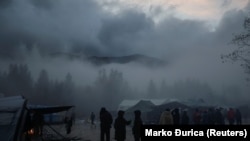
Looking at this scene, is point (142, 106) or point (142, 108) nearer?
point (142, 108)

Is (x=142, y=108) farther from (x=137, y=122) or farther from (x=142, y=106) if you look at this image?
(x=137, y=122)

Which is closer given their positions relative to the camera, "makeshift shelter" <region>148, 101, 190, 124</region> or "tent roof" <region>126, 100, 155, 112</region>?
"makeshift shelter" <region>148, 101, 190, 124</region>

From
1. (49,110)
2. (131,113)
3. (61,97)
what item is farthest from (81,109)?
(49,110)

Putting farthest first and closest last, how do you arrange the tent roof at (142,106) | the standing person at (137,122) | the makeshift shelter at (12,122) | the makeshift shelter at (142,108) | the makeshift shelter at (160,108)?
the tent roof at (142,106) → the makeshift shelter at (142,108) → the makeshift shelter at (160,108) → the standing person at (137,122) → the makeshift shelter at (12,122)

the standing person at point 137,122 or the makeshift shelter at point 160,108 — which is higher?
the makeshift shelter at point 160,108

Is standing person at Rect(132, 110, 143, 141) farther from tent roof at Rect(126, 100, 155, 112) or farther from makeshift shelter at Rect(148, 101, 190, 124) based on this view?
tent roof at Rect(126, 100, 155, 112)

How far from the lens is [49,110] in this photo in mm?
14641

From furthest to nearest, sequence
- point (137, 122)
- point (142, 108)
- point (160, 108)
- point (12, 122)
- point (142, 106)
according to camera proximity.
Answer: point (142, 106) → point (142, 108) → point (160, 108) → point (137, 122) → point (12, 122)

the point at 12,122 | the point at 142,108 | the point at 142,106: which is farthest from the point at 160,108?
the point at 12,122

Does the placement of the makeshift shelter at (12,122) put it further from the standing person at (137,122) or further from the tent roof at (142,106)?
the tent roof at (142,106)

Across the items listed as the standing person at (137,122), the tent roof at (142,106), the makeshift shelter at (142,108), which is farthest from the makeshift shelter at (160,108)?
the standing person at (137,122)

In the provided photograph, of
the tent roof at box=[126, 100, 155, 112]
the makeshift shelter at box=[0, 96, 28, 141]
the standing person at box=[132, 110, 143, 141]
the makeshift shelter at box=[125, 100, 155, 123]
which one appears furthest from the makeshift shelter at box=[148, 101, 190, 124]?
the makeshift shelter at box=[0, 96, 28, 141]

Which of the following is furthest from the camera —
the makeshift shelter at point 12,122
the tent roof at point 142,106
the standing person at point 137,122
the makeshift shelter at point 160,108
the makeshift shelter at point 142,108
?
the tent roof at point 142,106

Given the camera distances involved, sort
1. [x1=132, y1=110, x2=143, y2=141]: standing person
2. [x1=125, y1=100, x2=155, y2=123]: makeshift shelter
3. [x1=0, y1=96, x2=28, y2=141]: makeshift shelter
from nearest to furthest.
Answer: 1. [x1=0, y1=96, x2=28, y2=141]: makeshift shelter
2. [x1=132, y1=110, x2=143, y2=141]: standing person
3. [x1=125, y1=100, x2=155, y2=123]: makeshift shelter
